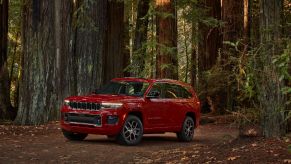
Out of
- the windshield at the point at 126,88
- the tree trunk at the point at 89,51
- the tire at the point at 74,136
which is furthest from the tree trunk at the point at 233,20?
the tire at the point at 74,136

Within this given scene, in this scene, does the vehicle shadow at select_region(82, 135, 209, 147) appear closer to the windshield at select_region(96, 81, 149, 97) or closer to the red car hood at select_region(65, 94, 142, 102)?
the red car hood at select_region(65, 94, 142, 102)

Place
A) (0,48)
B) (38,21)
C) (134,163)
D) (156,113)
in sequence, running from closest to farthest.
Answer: (134,163), (156,113), (38,21), (0,48)

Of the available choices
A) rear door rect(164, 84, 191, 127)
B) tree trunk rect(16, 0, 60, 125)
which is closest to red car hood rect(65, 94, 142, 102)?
rear door rect(164, 84, 191, 127)

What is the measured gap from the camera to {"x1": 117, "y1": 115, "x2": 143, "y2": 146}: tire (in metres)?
14.3

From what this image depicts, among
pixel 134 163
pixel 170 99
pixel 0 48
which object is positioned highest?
pixel 0 48

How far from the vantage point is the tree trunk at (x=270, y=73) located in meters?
11.0

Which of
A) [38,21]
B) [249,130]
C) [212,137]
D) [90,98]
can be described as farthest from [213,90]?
[249,130]

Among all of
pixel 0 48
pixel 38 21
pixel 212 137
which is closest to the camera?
pixel 212 137

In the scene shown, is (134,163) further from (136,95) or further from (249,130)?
(136,95)

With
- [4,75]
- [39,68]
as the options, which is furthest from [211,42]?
[39,68]

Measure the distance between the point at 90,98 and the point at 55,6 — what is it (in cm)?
744

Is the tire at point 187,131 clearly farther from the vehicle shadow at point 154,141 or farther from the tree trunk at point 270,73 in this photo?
the tree trunk at point 270,73

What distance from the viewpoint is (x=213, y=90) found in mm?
24078

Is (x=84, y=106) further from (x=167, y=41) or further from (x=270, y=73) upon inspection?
(x=167, y=41)
